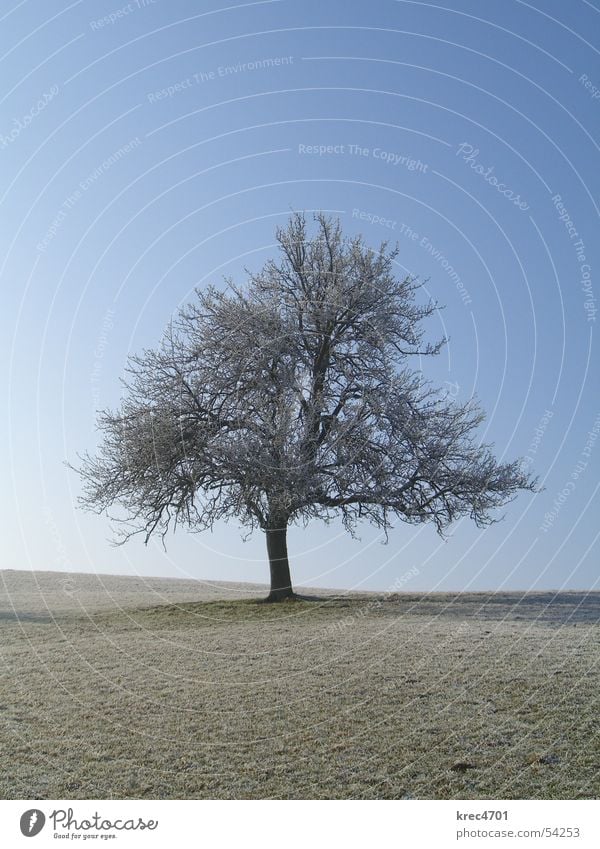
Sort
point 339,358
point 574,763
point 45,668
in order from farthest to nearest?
point 339,358
point 45,668
point 574,763

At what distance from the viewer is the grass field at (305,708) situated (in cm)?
768

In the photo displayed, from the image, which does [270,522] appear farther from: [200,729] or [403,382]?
[200,729]

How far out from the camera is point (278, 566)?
72.7 ft

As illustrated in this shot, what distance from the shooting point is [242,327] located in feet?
71.5

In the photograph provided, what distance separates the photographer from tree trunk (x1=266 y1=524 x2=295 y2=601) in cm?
2206
